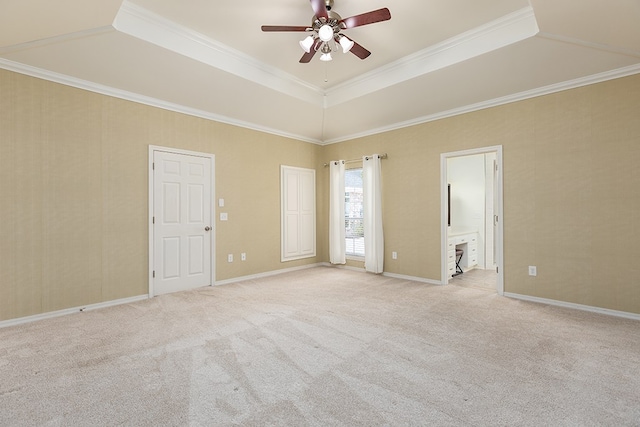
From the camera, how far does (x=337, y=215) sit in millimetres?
6109

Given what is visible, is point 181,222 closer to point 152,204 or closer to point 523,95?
point 152,204

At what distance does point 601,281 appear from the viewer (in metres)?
3.40

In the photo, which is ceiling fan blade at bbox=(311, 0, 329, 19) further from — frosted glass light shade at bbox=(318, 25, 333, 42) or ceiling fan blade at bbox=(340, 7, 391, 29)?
ceiling fan blade at bbox=(340, 7, 391, 29)

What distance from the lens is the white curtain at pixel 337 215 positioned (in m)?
6.05

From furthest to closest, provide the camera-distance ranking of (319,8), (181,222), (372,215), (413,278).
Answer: (372,215), (413,278), (181,222), (319,8)

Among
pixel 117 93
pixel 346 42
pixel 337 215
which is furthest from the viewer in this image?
pixel 337 215

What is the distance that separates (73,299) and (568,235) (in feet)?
19.8

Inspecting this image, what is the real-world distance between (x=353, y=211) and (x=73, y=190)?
4.48m

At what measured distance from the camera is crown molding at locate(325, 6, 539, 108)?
2.94 m

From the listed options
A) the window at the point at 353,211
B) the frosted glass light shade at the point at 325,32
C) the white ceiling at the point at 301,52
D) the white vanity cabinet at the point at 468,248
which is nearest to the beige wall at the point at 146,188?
the white ceiling at the point at 301,52

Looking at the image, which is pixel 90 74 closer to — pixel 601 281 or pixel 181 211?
pixel 181 211

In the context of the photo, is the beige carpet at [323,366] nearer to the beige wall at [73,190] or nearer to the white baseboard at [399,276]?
the beige wall at [73,190]

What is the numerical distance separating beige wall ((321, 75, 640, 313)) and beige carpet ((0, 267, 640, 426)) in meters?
0.45

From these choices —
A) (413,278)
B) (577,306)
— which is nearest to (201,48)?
(413,278)
